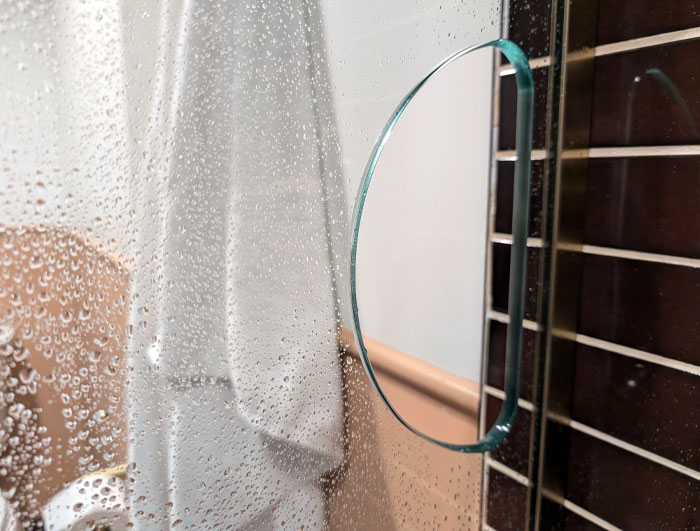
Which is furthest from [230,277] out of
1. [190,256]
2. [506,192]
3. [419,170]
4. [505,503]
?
[505,503]

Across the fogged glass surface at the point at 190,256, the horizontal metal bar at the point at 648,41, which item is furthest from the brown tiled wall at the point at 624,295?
the fogged glass surface at the point at 190,256

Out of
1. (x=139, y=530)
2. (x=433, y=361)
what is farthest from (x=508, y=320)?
(x=139, y=530)

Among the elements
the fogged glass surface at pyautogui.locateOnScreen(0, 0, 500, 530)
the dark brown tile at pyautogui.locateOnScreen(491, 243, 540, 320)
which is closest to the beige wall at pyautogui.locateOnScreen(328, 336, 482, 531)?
the fogged glass surface at pyautogui.locateOnScreen(0, 0, 500, 530)

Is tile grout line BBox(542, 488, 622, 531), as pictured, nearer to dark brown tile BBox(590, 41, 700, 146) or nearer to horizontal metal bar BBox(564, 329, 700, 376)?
horizontal metal bar BBox(564, 329, 700, 376)

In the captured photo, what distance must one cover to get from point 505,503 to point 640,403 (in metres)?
0.16

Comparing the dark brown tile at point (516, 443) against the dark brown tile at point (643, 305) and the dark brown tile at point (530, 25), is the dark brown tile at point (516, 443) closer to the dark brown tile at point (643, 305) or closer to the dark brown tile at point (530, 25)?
the dark brown tile at point (643, 305)

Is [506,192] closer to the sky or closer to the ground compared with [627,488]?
closer to the sky

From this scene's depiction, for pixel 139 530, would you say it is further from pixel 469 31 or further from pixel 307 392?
pixel 469 31

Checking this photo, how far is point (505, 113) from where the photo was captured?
0.47 metres

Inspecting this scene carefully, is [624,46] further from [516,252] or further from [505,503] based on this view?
[505,503]

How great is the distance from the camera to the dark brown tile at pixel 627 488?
Answer: 0.50m

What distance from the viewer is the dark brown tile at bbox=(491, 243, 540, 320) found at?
48 centimetres

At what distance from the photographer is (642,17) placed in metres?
0.47

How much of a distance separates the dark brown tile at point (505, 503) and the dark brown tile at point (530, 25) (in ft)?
1.28
